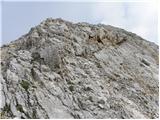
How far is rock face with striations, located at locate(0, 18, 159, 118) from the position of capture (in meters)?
25.0

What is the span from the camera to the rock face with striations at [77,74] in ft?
81.9

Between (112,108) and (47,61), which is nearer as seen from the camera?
(112,108)

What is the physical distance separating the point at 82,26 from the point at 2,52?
5556 mm

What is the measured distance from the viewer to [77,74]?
2755 centimetres

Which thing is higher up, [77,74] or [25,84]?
[25,84]

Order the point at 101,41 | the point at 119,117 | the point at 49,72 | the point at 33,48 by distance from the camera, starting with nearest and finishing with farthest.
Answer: the point at 119,117
the point at 49,72
the point at 33,48
the point at 101,41

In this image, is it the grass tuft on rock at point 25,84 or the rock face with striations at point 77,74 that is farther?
the grass tuft on rock at point 25,84

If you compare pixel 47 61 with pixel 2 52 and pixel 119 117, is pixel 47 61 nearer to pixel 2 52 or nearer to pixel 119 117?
pixel 2 52

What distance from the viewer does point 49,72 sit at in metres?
27.3

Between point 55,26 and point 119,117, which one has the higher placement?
point 55,26

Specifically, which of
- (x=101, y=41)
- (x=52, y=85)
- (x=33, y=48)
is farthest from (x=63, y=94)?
(x=101, y=41)

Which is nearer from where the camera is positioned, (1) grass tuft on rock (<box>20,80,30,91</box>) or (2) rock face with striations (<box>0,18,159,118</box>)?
(2) rock face with striations (<box>0,18,159,118</box>)

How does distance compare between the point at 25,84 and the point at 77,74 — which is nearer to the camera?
Answer: the point at 25,84

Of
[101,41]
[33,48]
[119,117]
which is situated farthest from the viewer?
[101,41]
